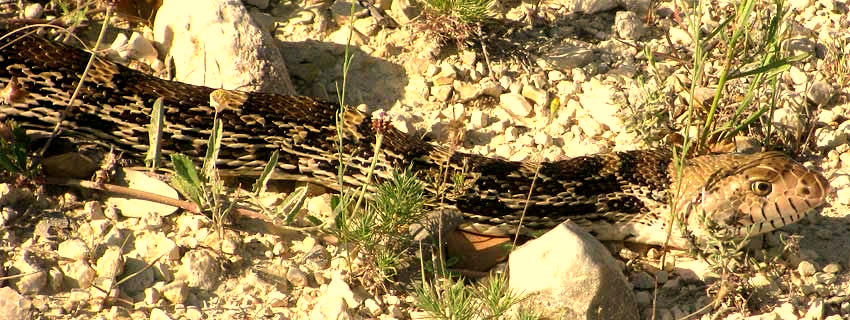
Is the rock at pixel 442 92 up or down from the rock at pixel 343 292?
up

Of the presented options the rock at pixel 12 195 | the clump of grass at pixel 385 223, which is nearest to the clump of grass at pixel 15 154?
the rock at pixel 12 195

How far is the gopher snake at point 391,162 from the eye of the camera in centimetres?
537

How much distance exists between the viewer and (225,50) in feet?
19.8

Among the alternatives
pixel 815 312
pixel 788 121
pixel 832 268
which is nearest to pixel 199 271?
pixel 815 312

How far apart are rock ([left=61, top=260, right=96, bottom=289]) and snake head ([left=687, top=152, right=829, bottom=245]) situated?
3319 mm

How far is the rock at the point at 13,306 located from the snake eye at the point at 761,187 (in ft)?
13.0

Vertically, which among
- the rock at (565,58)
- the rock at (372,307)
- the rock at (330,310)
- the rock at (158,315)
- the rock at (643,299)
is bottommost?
the rock at (643,299)

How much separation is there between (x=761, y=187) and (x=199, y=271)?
319 cm

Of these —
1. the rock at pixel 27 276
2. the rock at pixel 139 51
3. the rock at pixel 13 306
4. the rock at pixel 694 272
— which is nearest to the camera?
the rock at pixel 13 306

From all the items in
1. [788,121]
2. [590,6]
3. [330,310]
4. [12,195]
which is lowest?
[330,310]

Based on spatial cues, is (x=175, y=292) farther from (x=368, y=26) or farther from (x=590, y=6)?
(x=590, y=6)

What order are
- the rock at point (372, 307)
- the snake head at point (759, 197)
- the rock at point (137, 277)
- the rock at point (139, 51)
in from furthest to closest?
the rock at point (139, 51), the snake head at point (759, 197), the rock at point (372, 307), the rock at point (137, 277)

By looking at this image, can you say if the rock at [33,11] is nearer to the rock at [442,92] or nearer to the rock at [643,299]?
the rock at [442,92]

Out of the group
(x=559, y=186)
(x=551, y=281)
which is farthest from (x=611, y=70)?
(x=551, y=281)
